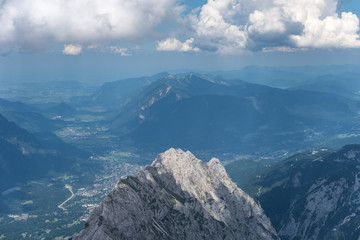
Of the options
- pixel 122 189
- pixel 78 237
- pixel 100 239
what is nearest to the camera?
pixel 100 239

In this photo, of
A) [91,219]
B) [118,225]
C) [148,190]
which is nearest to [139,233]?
[118,225]

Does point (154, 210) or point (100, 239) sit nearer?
point (100, 239)

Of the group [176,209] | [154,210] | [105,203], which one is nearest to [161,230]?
[154,210]

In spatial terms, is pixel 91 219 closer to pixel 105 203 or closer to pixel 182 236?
pixel 105 203

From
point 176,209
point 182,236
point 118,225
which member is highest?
point 118,225

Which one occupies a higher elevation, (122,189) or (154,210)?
(122,189)

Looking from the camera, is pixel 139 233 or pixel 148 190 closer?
pixel 139 233

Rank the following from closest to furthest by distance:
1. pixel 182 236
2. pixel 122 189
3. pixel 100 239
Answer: pixel 100 239, pixel 122 189, pixel 182 236

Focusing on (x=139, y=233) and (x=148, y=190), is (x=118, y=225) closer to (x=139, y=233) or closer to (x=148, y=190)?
(x=139, y=233)

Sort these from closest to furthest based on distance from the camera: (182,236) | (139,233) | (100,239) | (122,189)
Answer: (100,239), (139,233), (122,189), (182,236)
